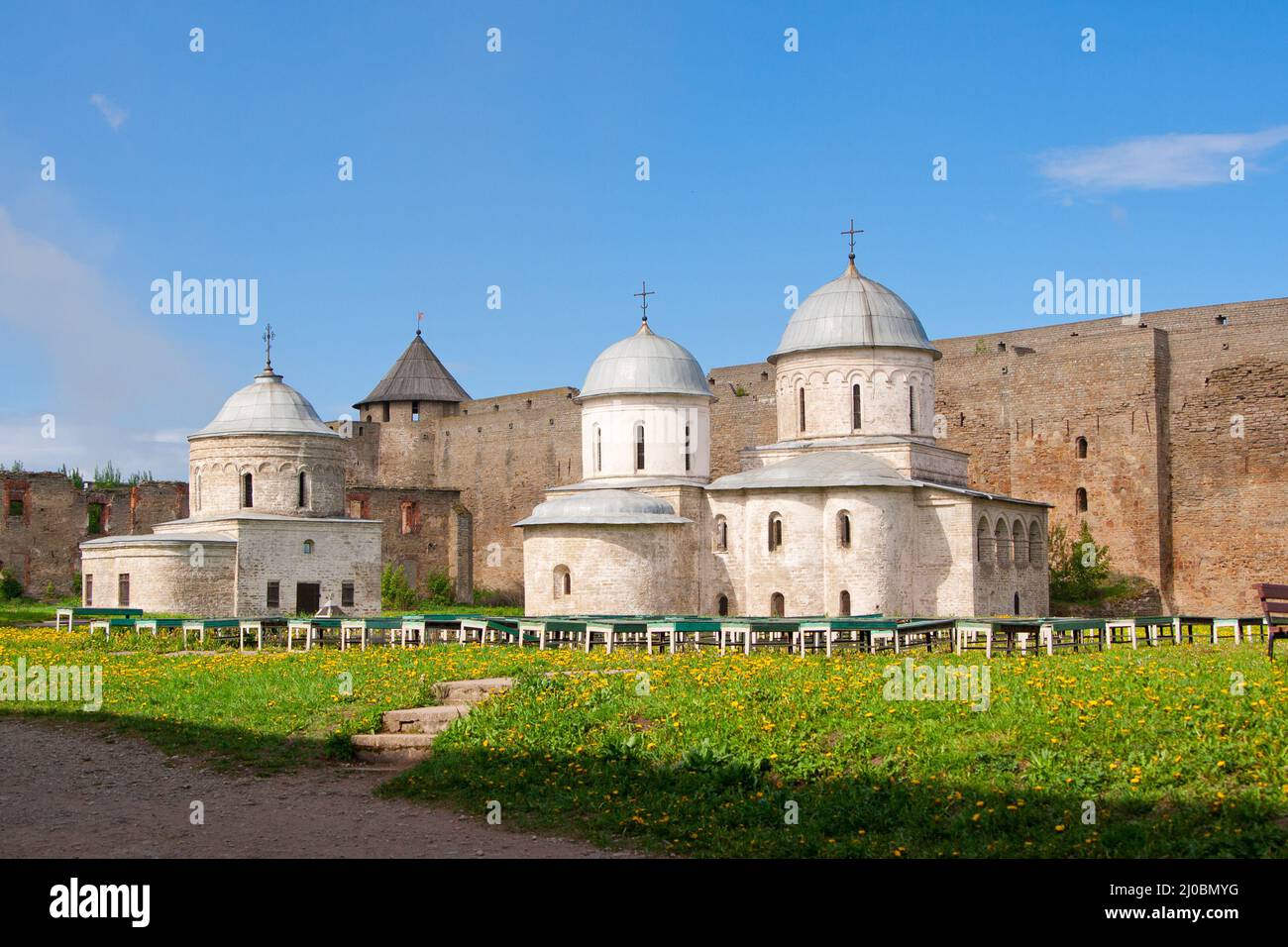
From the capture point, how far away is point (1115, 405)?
30141 millimetres

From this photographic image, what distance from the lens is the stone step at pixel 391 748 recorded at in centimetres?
1151

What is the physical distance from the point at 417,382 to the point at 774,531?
24113 millimetres

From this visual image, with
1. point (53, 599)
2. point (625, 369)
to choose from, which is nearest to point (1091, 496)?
point (625, 369)

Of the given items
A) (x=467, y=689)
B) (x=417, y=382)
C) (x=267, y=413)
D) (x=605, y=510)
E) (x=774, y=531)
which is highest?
(x=417, y=382)

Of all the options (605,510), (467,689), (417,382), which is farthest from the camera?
(417,382)

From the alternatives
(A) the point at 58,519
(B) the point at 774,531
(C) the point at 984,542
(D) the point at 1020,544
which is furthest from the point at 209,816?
(A) the point at 58,519

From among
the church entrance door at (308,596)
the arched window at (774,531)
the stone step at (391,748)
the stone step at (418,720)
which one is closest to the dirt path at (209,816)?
the stone step at (391,748)

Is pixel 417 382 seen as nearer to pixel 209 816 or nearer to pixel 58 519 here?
pixel 58 519

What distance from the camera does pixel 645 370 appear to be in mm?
29953

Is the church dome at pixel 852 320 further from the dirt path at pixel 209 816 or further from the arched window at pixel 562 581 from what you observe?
the dirt path at pixel 209 816

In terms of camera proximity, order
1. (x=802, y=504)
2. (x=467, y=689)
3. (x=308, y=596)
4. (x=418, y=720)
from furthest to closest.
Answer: (x=308, y=596) → (x=802, y=504) → (x=467, y=689) → (x=418, y=720)

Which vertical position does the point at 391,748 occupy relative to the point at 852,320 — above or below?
below

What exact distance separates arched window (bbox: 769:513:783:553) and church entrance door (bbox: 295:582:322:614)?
10.7m
